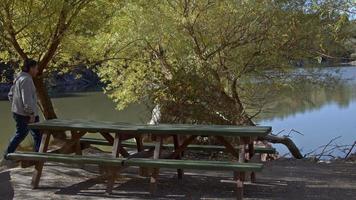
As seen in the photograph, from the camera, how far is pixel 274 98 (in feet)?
45.5

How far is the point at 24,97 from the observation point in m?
7.77

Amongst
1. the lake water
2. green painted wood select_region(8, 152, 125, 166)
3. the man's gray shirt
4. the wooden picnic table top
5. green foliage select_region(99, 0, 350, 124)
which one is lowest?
the lake water

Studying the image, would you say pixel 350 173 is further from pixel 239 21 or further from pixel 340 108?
pixel 340 108

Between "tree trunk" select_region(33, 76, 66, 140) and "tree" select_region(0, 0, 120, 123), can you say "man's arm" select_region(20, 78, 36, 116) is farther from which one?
"tree trunk" select_region(33, 76, 66, 140)

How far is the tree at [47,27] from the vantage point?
959cm

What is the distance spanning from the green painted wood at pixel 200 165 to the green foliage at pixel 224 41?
16.2ft

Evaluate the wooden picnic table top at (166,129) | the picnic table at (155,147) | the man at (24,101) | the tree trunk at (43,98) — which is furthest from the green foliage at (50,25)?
the wooden picnic table top at (166,129)

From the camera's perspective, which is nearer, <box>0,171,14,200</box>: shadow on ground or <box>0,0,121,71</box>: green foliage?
<box>0,171,14,200</box>: shadow on ground

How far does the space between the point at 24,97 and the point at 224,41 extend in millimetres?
5678

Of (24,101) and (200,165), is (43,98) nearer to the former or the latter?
(24,101)

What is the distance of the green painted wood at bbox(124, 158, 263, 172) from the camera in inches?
231

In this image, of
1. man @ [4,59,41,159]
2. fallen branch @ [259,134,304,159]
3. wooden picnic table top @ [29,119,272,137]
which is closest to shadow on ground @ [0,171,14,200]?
man @ [4,59,41,159]

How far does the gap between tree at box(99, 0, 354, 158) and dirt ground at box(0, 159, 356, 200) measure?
343 centimetres

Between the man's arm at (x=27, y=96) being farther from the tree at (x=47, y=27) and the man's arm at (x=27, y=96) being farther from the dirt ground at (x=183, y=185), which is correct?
the tree at (x=47, y=27)
